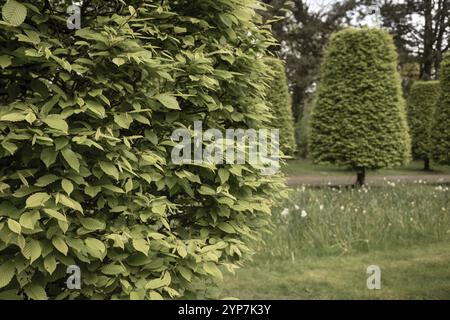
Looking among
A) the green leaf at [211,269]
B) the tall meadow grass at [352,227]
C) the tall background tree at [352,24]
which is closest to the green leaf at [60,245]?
the green leaf at [211,269]

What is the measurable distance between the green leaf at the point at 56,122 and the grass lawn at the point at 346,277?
133 inches

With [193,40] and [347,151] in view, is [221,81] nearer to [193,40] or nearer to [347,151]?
[193,40]

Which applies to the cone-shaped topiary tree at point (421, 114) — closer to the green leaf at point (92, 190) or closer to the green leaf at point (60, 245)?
the green leaf at point (92, 190)

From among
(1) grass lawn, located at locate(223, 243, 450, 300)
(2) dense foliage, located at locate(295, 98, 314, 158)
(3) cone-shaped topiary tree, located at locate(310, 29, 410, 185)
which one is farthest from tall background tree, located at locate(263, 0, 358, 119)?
(1) grass lawn, located at locate(223, 243, 450, 300)

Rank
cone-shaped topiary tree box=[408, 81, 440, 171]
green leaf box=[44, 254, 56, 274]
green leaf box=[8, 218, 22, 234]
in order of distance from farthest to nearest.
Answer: cone-shaped topiary tree box=[408, 81, 440, 171] < green leaf box=[44, 254, 56, 274] < green leaf box=[8, 218, 22, 234]

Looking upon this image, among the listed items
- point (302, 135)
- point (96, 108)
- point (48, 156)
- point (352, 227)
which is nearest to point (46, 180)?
point (48, 156)

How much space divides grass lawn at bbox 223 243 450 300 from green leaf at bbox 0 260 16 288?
3.15m

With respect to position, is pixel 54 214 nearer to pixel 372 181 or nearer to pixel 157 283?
pixel 157 283

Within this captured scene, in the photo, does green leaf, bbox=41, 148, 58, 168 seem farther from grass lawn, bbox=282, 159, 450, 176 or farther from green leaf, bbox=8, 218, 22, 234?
grass lawn, bbox=282, 159, 450, 176

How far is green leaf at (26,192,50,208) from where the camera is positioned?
2.09m

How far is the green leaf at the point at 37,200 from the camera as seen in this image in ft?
6.86

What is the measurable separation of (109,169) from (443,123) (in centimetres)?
1438
